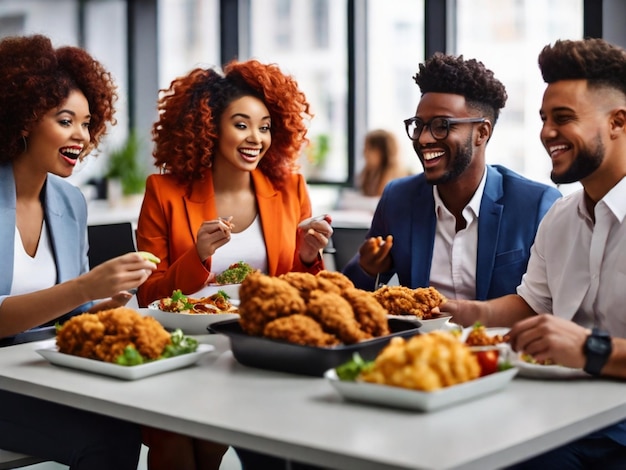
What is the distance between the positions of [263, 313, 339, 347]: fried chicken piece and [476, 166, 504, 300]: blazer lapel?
3.82ft

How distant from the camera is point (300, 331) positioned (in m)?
1.84

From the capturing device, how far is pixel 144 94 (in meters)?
8.18

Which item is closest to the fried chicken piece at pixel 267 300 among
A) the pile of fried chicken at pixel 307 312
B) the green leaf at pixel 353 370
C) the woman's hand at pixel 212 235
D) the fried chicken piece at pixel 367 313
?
the pile of fried chicken at pixel 307 312

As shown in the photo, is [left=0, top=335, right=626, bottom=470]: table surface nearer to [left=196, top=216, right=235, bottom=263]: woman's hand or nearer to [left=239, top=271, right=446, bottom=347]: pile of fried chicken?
[left=239, top=271, right=446, bottom=347]: pile of fried chicken

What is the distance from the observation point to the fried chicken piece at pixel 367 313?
1924mm

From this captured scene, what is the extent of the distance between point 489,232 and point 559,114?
679mm

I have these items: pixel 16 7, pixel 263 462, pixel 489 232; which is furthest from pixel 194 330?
pixel 16 7

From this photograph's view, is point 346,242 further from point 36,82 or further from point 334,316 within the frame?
point 334,316

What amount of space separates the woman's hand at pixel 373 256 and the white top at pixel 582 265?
0.42m

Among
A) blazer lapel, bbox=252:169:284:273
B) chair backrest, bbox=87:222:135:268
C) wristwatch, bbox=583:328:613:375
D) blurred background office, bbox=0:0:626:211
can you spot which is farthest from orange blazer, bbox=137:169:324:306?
blurred background office, bbox=0:0:626:211

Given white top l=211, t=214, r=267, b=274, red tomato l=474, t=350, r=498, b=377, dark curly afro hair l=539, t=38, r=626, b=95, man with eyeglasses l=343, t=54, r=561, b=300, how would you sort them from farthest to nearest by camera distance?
white top l=211, t=214, r=267, b=274
man with eyeglasses l=343, t=54, r=561, b=300
dark curly afro hair l=539, t=38, r=626, b=95
red tomato l=474, t=350, r=498, b=377

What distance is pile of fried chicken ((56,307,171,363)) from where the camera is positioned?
1.93 meters

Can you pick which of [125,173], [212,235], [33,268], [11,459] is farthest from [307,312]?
[125,173]

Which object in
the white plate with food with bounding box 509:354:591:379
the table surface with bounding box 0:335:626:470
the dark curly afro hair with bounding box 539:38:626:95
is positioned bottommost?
the table surface with bounding box 0:335:626:470
